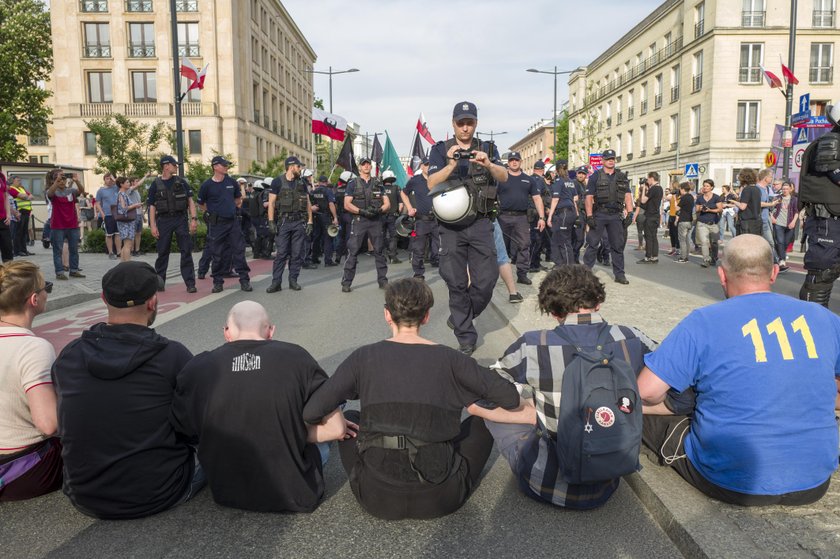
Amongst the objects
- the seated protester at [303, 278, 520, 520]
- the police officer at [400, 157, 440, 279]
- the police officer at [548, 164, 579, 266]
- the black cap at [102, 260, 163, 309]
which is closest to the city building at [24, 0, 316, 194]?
the police officer at [548, 164, 579, 266]

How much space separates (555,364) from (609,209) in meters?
8.35

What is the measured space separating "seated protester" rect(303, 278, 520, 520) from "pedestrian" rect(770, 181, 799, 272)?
11762 millimetres

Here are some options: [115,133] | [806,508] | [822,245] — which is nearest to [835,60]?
[115,133]

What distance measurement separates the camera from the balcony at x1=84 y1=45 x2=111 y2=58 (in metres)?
45.7

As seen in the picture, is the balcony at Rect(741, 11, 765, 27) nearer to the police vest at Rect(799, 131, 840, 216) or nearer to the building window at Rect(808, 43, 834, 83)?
the building window at Rect(808, 43, 834, 83)

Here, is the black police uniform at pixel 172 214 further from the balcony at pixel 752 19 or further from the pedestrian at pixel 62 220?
the balcony at pixel 752 19

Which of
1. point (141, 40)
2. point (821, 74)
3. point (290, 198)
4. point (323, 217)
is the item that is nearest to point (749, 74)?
point (821, 74)

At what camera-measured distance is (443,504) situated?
298 cm

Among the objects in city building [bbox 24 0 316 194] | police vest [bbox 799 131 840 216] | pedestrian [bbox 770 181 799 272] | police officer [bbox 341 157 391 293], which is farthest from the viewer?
city building [bbox 24 0 316 194]

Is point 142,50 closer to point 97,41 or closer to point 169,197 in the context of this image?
point 97,41

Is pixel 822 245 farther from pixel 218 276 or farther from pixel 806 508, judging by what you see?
pixel 218 276

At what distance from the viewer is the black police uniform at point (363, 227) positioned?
10.6 m

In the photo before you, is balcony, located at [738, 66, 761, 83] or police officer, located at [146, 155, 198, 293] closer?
police officer, located at [146, 155, 198, 293]

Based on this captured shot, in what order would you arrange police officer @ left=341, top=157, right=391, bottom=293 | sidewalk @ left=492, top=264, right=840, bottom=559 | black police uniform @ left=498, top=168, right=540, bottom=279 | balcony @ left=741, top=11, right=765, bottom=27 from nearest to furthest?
sidewalk @ left=492, top=264, right=840, bottom=559, black police uniform @ left=498, top=168, right=540, bottom=279, police officer @ left=341, top=157, right=391, bottom=293, balcony @ left=741, top=11, right=765, bottom=27
